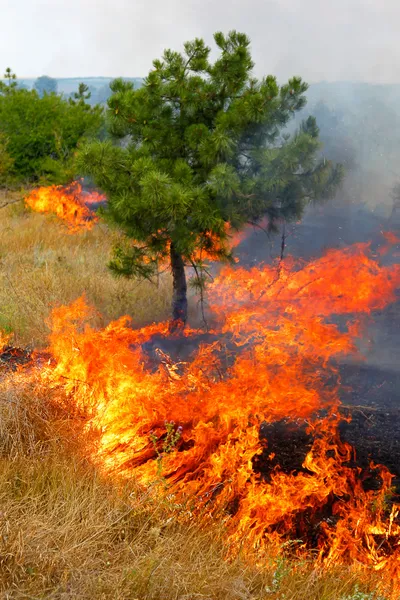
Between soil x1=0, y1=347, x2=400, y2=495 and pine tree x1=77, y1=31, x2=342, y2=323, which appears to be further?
pine tree x1=77, y1=31, x2=342, y2=323

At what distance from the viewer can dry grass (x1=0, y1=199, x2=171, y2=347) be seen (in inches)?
247

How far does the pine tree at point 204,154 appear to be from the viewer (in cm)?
512

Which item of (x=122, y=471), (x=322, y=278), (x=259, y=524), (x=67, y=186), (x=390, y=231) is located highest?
(x=67, y=186)

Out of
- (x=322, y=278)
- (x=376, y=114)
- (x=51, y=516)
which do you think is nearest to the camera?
(x=51, y=516)

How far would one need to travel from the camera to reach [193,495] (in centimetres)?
348

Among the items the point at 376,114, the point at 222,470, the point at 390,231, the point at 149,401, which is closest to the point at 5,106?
the point at 376,114

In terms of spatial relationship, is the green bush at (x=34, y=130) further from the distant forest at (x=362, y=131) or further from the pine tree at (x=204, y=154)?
the pine tree at (x=204, y=154)

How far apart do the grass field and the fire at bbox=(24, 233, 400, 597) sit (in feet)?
0.59

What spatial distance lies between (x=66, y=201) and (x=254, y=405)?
866 centimetres

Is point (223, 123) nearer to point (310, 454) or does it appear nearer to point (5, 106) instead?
point (310, 454)

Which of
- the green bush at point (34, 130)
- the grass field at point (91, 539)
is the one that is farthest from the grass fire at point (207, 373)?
the green bush at point (34, 130)

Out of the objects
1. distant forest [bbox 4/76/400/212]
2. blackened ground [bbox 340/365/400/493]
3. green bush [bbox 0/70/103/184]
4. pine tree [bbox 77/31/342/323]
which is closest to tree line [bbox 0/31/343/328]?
pine tree [bbox 77/31/342/323]

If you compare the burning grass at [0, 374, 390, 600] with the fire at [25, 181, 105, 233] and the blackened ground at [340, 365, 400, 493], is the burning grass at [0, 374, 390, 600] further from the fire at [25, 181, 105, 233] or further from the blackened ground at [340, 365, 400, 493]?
the fire at [25, 181, 105, 233]

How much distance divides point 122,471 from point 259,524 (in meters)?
0.91
